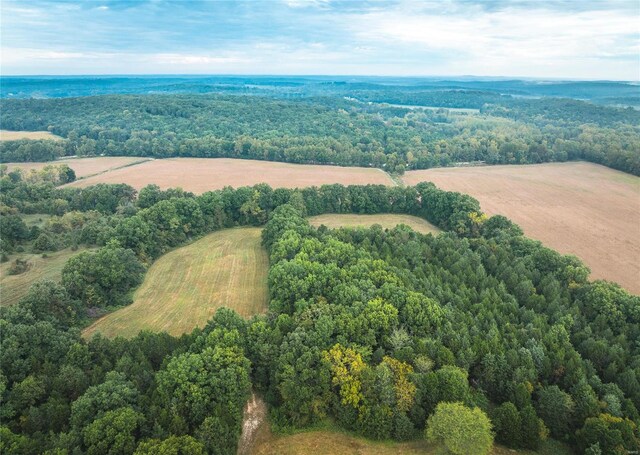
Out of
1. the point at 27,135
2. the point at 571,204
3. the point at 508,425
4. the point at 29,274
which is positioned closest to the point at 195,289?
the point at 29,274

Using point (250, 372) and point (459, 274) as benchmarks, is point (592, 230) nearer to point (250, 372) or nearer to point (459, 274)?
point (459, 274)

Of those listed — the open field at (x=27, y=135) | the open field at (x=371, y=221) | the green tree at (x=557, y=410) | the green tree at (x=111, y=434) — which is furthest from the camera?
the open field at (x=27, y=135)

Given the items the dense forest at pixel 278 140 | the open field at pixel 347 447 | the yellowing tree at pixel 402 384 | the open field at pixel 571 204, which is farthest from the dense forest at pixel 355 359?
the dense forest at pixel 278 140

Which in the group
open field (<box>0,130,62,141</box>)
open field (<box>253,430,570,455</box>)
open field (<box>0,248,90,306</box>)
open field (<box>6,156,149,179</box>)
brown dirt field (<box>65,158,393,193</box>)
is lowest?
open field (<box>253,430,570,455</box>)

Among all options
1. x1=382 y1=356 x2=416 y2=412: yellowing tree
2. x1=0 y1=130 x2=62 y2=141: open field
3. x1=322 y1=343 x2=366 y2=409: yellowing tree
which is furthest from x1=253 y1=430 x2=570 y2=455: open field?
x1=0 y1=130 x2=62 y2=141: open field

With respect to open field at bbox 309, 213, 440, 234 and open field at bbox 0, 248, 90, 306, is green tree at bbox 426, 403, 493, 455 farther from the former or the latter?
open field at bbox 0, 248, 90, 306

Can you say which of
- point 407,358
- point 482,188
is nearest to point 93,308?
point 407,358

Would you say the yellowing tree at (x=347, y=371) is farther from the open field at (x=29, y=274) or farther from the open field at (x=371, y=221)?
the open field at (x=371, y=221)
